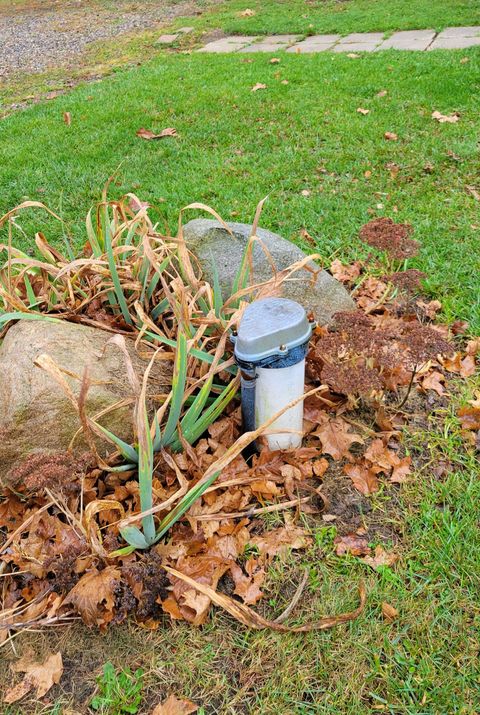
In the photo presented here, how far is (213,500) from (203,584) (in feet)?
1.18

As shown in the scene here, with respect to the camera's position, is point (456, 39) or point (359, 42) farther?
point (359, 42)

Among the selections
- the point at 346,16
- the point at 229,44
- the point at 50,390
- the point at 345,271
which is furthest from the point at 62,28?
the point at 50,390

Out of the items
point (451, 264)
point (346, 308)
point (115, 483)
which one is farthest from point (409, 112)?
point (115, 483)

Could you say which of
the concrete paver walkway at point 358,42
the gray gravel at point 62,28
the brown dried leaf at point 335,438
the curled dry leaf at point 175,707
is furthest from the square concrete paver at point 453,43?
the curled dry leaf at point 175,707

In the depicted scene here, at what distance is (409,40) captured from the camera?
7.05 metres

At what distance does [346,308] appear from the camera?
9.72 ft

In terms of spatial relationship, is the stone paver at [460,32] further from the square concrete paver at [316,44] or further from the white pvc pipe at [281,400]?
the white pvc pipe at [281,400]

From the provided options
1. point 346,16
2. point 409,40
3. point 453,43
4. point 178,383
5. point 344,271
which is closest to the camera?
point 178,383

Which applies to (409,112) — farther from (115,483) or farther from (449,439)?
(115,483)

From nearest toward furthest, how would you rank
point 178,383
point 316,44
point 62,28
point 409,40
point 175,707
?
point 175,707 < point 178,383 < point 409,40 < point 316,44 < point 62,28

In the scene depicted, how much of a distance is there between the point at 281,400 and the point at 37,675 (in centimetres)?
120

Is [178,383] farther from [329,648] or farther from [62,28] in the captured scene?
[62,28]

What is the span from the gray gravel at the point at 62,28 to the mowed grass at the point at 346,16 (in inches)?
58.0

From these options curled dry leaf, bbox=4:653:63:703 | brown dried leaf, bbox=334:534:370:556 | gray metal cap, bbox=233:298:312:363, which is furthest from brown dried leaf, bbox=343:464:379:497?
curled dry leaf, bbox=4:653:63:703
